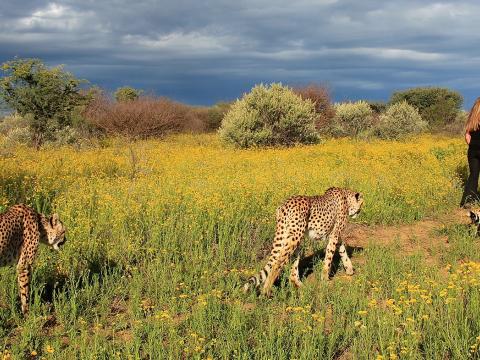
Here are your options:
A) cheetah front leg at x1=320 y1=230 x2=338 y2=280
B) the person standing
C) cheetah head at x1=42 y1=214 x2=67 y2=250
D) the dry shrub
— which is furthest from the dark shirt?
the dry shrub

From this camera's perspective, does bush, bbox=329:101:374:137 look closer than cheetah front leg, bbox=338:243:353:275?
No

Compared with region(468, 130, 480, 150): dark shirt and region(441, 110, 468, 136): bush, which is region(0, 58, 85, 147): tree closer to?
region(468, 130, 480, 150): dark shirt

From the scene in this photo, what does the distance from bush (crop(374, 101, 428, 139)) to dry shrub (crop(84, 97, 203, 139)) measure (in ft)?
45.5

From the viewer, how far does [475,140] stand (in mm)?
11516

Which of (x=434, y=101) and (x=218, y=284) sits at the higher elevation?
(x=434, y=101)

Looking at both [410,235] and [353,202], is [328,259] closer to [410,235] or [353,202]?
[353,202]

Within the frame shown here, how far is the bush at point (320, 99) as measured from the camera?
36.1 meters

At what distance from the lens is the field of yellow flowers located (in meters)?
4.57

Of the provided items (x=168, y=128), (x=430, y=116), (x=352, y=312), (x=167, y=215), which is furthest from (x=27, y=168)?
(x=430, y=116)

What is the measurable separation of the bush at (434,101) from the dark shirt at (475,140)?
3453cm

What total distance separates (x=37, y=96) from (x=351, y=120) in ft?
67.6

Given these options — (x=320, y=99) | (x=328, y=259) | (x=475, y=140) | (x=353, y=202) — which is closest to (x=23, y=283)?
(x=328, y=259)

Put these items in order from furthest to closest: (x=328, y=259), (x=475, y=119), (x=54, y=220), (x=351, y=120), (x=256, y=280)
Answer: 1. (x=351, y=120)
2. (x=475, y=119)
3. (x=328, y=259)
4. (x=256, y=280)
5. (x=54, y=220)

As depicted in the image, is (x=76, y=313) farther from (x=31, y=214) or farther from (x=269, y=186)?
(x=269, y=186)
